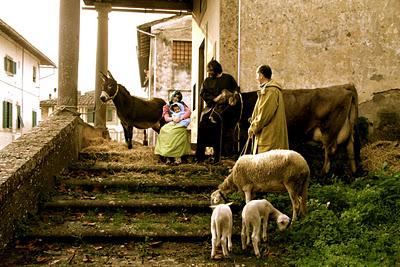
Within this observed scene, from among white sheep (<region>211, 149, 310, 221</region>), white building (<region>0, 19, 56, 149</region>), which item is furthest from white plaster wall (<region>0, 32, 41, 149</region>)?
white sheep (<region>211, 149, 310, 221</region>)

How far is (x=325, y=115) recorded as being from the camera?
333 inches

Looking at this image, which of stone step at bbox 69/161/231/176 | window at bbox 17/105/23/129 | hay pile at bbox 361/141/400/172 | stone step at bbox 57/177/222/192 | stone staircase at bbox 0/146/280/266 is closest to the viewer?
stone staircase at bbox 0/146/280/266

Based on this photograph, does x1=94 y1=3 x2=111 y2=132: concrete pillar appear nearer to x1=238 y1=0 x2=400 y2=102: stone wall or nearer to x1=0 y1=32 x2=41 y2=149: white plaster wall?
x1=238 y1=0 x2=400 y2=102: stone wall

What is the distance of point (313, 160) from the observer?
8922 millimetres

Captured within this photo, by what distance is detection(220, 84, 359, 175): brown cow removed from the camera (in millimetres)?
8398

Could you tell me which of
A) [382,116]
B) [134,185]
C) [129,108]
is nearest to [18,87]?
[129,108]

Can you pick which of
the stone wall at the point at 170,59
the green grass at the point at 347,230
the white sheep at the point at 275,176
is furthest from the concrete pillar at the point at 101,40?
the stone wall at the point at 170,59

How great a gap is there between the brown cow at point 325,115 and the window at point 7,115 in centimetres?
2225

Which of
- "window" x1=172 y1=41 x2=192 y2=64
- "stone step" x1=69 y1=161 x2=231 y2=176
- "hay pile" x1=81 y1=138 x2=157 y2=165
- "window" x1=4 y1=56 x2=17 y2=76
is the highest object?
"window" x1=172 y1=41 x2=192 y2=64

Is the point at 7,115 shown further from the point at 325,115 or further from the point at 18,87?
the point at 325,115

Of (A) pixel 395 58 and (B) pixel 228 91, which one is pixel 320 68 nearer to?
(A) pixel 395 58

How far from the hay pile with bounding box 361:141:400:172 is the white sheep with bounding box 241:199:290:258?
3359 mm

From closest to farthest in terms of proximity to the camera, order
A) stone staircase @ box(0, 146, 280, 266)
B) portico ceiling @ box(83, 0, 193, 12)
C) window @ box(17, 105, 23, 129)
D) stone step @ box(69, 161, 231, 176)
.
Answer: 1. stone staircase @ box(0, 146, 280, 266)
2. stone step @ box(69, 161, 231, 176)
3. portico ceiling @ box(83, 0, 193, 12)
4. window @ box(17, 105, 23, 129)

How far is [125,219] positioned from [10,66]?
82.2 ft
